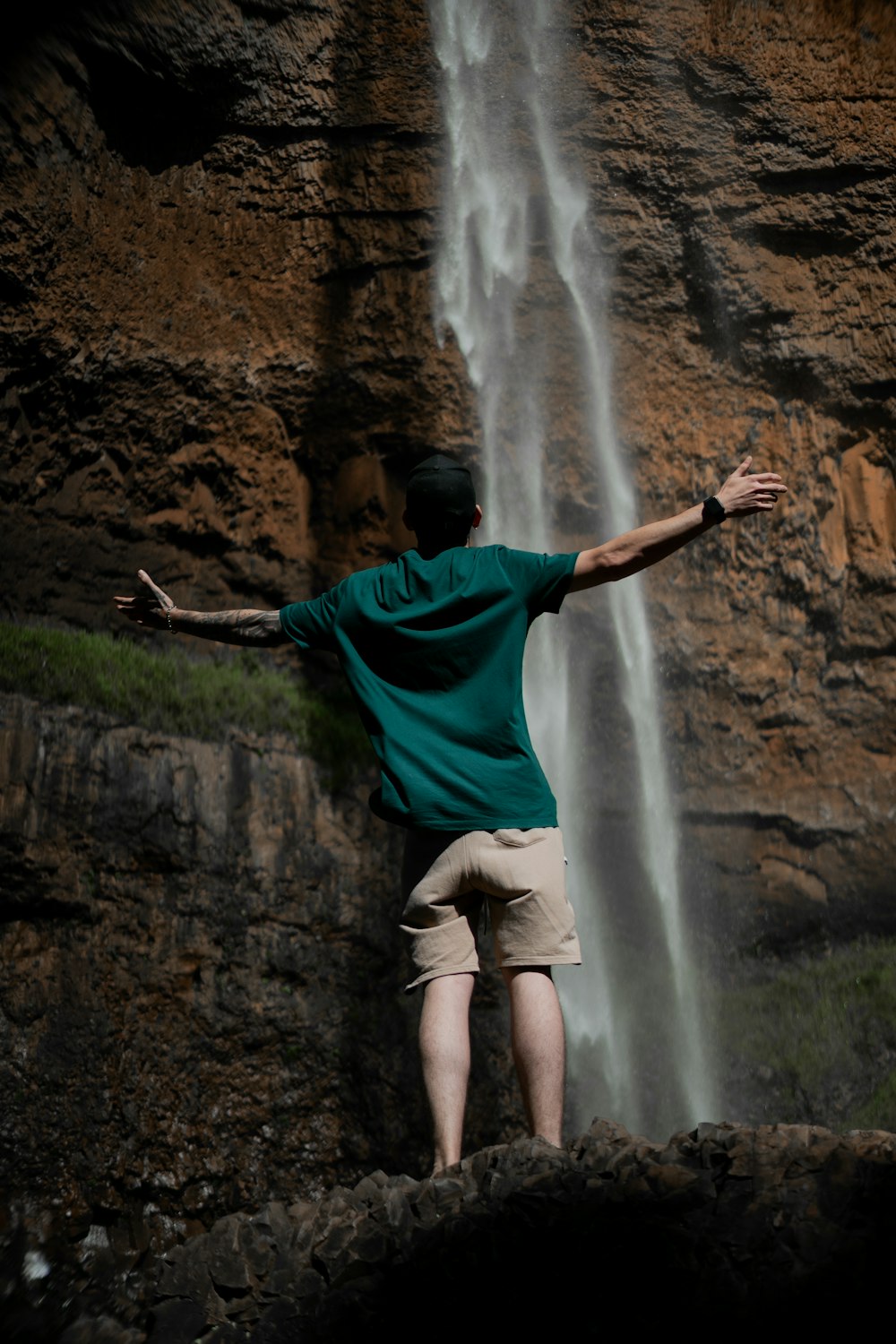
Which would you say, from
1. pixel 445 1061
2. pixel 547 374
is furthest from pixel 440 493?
pixel 547 374

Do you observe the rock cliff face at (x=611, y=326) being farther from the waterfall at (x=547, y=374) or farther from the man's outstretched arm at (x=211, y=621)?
the man's outstretched arm at (x=211, y=621)

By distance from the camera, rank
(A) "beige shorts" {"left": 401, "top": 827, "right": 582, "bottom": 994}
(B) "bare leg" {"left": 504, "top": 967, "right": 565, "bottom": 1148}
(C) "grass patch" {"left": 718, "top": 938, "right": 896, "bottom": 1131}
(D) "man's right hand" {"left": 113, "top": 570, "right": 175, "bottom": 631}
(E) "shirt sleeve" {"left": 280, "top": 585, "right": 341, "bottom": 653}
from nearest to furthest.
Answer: (B) "bare leg" {"left": 504, "top": 967, "right": 565, "bottom": 1148}
(A) "beige shorts" {"left": 401, "top": 827, "right": 582, "bottom": 994}
(E) "shirt sleeve" {"left": 280, "top": 585, "right": 341, "bottom": 653}
(D) "man's right hand" {"left": 113, "top": 570, "right": 175, "bottom": 631}
(C) "grass patch" {"left": 718, "top": 938, "right": 896, "bottom": 1131}

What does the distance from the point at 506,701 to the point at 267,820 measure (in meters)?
2.65

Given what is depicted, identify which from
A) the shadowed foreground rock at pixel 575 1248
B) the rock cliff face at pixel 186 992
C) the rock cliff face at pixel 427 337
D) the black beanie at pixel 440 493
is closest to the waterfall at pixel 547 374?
the rock cliff face at pixel 427 337

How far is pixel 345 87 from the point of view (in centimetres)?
740

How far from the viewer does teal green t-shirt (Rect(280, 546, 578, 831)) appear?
2.90 metres

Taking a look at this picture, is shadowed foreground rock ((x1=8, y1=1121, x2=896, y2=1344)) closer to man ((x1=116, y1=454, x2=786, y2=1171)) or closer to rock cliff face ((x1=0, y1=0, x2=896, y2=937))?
man ((x1=116, y1=454, x2=786, y2=1171))

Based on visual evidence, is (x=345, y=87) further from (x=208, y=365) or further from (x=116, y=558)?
(x=116, y=558)

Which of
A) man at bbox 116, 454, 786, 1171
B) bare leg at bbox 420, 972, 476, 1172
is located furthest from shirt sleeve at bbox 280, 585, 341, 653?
bare leg at bbox 420, 972, 476, 1172

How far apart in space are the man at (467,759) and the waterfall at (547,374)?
3.87m

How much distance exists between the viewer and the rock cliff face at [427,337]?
6922 millimetres

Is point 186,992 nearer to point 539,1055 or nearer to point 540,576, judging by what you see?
point 539,1055

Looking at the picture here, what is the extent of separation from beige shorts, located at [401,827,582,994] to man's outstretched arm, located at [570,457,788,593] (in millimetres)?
616

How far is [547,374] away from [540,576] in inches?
197
